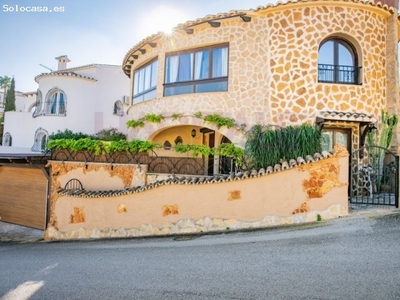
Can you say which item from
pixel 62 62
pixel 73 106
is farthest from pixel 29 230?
pixel 62 62

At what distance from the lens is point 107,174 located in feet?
36.9

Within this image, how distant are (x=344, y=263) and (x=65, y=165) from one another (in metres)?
10.2

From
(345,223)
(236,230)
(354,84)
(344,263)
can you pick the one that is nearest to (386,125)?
Answer: (354,84)

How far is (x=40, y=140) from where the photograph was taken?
935 inches

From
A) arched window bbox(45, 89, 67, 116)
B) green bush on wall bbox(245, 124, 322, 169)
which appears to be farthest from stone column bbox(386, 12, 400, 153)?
arched window bbox(45, 89, 67, 116)

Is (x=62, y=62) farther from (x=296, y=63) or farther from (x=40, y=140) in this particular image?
(x=296, y=63)

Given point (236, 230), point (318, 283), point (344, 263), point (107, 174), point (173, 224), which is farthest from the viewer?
point (107, 174)

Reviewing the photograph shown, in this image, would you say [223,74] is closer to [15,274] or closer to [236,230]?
[236,230]

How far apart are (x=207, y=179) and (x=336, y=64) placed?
703 cm

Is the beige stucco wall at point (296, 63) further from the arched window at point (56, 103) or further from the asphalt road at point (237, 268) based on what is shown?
the arched window at point (56, 103)

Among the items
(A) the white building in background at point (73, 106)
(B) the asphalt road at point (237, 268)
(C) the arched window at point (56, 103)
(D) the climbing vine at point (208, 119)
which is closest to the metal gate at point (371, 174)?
(B) the asphalt road at point (237, 268)

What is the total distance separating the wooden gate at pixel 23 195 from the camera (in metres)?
13.8

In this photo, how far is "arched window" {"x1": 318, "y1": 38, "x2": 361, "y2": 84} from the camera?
38.1 feet

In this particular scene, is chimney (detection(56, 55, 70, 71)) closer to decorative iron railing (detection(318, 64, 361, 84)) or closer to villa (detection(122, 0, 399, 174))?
villa (detection(122, 0, 399, 174))
